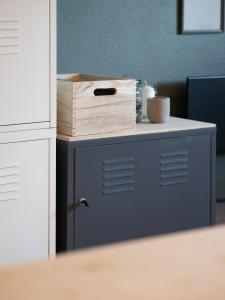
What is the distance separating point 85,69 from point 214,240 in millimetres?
2615

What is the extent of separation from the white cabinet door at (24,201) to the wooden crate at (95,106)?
0.18m

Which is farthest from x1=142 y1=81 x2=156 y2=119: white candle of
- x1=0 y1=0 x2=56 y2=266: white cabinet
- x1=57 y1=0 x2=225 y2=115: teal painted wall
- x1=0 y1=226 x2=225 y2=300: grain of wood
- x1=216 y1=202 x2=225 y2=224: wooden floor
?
x1=0 y1=226 x2=225 y2=300: grain of wood

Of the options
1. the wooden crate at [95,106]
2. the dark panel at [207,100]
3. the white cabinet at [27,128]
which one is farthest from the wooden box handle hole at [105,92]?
the dark panel at [207,100]

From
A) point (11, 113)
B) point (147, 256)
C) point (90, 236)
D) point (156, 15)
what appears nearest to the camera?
point (147, 256)

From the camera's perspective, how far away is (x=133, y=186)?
2881 mm

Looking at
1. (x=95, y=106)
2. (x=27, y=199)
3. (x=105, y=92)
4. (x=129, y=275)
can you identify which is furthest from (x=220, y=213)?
(x=129, y=275)

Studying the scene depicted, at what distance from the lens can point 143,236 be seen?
9.66 ft

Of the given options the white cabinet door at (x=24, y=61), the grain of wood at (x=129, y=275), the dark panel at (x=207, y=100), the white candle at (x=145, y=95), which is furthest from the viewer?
the dark panel at (x=207, y=100)

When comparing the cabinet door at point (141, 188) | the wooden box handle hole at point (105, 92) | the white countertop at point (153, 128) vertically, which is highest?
the wooden box handle hole at point (105, 92)

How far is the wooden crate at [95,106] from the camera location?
2.71m

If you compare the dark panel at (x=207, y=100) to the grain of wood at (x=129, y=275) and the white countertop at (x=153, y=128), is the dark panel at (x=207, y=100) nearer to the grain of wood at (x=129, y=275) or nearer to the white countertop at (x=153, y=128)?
the white countertop at (x=153, y=128)

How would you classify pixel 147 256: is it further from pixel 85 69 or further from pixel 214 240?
pixel 85 69

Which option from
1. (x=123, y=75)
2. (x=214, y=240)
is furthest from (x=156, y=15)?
(x=214, y=240)

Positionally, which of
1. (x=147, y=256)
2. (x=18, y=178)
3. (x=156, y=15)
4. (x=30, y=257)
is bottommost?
(x=30, y=257)
